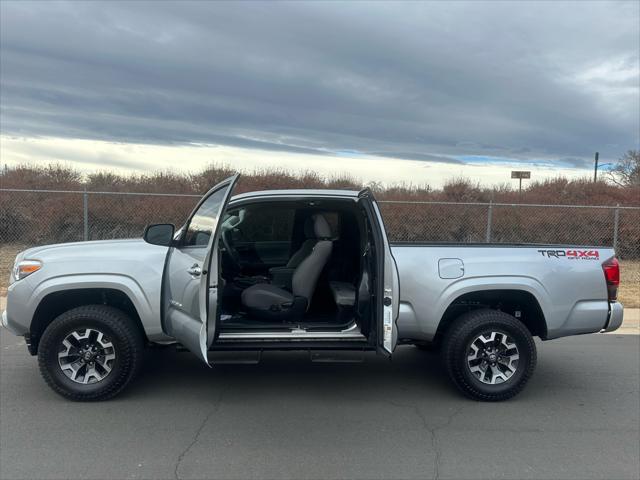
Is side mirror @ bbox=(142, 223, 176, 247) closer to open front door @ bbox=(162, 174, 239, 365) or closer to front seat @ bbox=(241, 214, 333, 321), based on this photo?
open front door @ bbox=(162, 174, 239, 365)

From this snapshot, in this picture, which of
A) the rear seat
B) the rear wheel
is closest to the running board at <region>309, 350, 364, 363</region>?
the rear seat

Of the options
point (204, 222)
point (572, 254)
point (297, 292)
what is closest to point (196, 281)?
point (204, 222)

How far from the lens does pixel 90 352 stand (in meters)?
4.50

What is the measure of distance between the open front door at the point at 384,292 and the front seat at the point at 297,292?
0.84 meters

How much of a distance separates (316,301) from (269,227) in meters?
3.00

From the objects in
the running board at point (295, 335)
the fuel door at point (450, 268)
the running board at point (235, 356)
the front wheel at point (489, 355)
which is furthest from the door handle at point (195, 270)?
the front wheel at point (489, 355)

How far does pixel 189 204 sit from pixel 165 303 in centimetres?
1048

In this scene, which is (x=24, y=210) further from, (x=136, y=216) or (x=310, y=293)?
(x=310, y=293)

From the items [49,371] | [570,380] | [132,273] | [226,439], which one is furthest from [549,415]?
[49,371]

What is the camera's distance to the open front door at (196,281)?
12.8 ft

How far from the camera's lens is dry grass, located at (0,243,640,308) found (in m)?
9.65

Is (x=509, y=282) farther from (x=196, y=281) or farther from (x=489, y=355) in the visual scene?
(x=196, y=281)

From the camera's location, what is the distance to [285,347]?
14.5ft

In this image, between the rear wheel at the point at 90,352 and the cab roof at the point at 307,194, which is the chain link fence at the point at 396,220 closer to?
the cab roof at the point at 307,194
